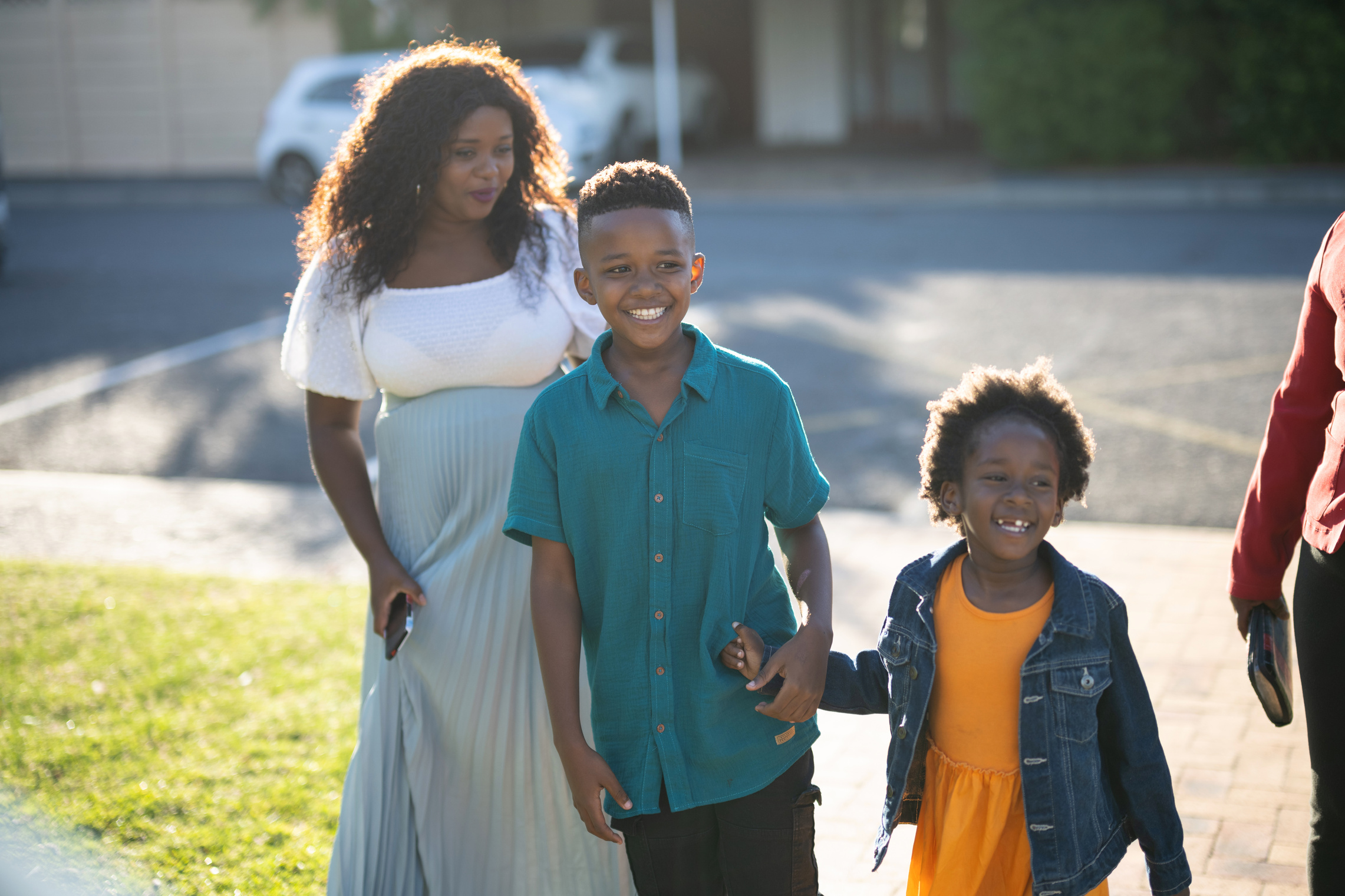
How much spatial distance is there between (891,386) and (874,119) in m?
14.3

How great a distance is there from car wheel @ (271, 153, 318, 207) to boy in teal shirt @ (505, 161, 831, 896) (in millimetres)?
15862

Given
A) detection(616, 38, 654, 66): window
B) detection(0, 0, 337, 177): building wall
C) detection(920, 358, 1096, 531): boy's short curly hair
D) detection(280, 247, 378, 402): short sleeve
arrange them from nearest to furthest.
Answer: detection(920, 358, 1096, 531): boy's short curly hair, detection(280, 247, 378, 402): short sleeve, detection(616, 38, 654, 66): window, detection(0, 0, 337, 177): building wall

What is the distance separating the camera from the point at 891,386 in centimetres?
809

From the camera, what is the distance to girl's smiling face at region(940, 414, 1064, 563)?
2.26 meters

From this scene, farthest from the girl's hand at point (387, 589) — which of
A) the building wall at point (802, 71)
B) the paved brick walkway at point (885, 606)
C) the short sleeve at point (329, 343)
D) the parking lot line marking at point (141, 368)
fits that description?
the building wall at point (802, 71)

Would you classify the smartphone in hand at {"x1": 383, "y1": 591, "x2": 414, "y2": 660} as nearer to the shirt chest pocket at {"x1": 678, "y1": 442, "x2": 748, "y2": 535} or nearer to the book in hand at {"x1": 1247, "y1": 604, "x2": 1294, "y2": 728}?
the shirt chest pocket at {"x1": 678, "y1": 442, "x2": 748, "y2": 535}

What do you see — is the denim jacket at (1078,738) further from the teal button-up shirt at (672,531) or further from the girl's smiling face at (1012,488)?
the teal button-up shirt at (672,531)

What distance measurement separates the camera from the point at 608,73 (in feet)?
57.5

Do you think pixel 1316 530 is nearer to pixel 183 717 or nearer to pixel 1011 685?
pixel 1011 685

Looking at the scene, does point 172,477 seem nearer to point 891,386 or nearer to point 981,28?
point 891,386

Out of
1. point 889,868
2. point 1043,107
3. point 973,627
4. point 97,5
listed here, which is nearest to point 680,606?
point 973,627

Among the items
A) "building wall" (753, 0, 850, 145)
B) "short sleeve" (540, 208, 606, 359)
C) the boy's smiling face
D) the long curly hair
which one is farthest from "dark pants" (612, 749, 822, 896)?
"building wall" (753, 0, 850, 145)

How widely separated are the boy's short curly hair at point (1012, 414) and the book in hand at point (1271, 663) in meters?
0.57

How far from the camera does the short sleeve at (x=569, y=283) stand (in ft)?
9.71
